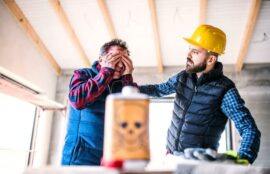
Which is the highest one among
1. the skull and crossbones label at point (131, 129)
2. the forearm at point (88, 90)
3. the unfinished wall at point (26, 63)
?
the unfinished wall at point (26, 63)

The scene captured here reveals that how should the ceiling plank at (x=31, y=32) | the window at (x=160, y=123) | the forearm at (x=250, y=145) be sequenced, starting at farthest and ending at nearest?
the window at (x=160, y=123), the ceiling plank at (x=31, y=32), the forearm at (x=250, y=145)

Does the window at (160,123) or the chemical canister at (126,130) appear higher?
the window at (160,123)

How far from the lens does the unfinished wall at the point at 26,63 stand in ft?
13.3

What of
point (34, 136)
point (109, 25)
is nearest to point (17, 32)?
point (109, 25)

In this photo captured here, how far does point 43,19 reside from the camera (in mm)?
4520

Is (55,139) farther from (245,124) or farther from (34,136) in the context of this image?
(245,124)

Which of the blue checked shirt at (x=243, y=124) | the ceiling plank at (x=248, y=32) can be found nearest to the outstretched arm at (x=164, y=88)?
the blue checked shirt at (x=243, y=124)

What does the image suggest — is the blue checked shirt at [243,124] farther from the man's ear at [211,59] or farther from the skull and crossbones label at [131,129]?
the skull and crossbones label at [131,129]

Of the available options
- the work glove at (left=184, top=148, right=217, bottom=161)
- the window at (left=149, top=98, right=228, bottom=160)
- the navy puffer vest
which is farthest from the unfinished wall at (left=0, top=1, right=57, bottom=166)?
the work glove at (left=184, top=148, right=217, bottom=161)

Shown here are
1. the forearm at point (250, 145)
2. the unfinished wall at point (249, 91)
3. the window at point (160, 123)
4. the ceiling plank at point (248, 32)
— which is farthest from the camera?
the window at point (160, 123)

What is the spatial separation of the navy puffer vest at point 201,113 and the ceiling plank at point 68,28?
289 cm

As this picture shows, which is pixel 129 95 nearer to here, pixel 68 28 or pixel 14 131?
pixel 68 28

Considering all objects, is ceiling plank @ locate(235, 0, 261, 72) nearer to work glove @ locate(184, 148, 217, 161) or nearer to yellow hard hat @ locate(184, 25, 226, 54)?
yellow hard hat @ locate(184, 25, 226, 54)

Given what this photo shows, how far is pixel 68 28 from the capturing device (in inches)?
180
